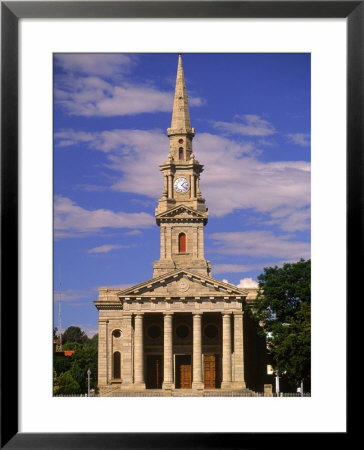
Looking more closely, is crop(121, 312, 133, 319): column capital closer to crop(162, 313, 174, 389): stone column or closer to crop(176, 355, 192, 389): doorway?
crop(162, 313, 174, 389): stone column

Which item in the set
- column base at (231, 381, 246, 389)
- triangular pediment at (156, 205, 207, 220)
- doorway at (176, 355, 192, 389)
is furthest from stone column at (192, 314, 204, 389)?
triangular pediment at (156, 205, 207, 220)

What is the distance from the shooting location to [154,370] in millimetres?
50750

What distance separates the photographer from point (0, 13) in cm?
1291

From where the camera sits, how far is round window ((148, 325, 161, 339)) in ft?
169

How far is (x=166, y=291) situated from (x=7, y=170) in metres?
36.1

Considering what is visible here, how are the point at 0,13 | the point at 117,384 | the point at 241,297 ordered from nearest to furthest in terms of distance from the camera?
the point at 0,13 < the point at 117,384 < the point at 241,297

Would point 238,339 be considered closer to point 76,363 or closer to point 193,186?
point 193,186

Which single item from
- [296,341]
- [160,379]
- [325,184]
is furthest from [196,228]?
[325,184]

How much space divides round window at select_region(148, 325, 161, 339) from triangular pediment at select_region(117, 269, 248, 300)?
3.85 metres

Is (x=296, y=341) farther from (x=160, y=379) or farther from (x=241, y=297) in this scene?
(x=160, y=379)

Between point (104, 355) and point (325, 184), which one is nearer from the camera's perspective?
point (325, 184)

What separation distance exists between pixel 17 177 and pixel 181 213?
40821 millimetres

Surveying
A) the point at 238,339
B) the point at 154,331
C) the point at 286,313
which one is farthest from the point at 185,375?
the point at 286,313

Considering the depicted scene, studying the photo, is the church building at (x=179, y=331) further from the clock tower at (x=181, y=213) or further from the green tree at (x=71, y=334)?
the green tree at (x=71, y=334)
